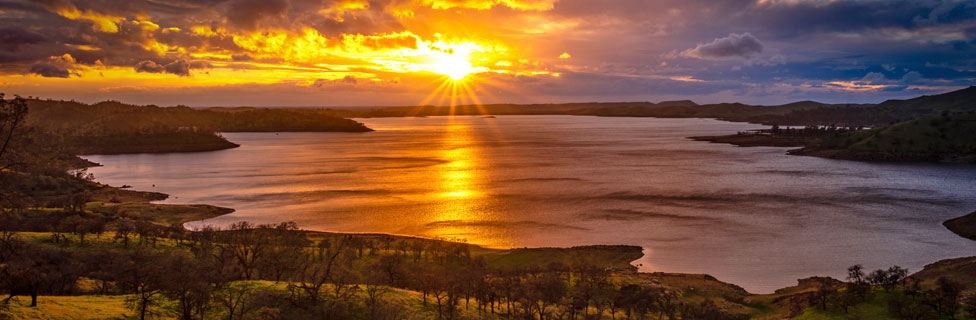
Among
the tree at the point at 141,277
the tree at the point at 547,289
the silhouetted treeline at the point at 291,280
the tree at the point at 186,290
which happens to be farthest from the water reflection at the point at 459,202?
the tree at the point at 186,290

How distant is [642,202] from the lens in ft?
300

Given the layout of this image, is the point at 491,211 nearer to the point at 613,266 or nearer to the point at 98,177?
the point at 613,266

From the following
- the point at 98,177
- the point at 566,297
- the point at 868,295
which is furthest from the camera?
the point at 98,177

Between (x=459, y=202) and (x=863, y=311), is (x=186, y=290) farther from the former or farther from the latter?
(x=459, y=202)

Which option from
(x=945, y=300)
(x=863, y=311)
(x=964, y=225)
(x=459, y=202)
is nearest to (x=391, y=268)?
(x=863, y=311)

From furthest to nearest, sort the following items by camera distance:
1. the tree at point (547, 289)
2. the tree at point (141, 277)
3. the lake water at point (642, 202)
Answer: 1. the lake water at point (642, 202)
2. the tree at point (547, 289)
3. the tree at point (141, 277)

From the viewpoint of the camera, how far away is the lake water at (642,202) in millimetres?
62031

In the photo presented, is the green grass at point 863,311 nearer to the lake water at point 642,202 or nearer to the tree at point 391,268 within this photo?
the lake water at point 642,202

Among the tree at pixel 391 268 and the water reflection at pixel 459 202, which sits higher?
the tree at pixel 391 268

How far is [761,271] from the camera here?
55000 mm

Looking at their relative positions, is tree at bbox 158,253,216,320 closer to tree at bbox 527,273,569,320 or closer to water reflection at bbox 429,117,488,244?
tree at bbox 527,273,569,320

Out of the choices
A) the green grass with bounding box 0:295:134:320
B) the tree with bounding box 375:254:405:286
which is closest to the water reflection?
the tree with bounding box 375:254:405:286

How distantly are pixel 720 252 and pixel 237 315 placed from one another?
5186cm

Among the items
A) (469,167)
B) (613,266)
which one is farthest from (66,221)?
(469,167)
